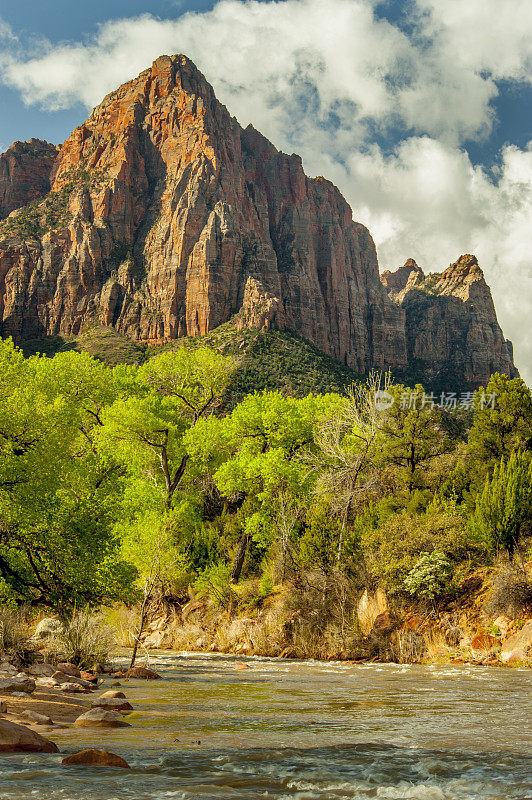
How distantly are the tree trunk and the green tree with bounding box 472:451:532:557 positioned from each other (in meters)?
11.4

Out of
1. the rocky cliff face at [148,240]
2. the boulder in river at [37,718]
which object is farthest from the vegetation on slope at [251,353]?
the boulder in river at [37,718]

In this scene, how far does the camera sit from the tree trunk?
29.9m

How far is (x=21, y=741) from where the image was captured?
679 centimetres

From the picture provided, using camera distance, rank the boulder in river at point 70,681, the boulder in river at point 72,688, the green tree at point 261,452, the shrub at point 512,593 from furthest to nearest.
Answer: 1. the green tree at point 261,452
2. the shrub at point 512,593
3. the boulder in river at point 70,681
4. the boulder in river at point 72,688

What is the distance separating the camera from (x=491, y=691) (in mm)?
13359

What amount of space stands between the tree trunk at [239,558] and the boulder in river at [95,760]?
23.8 meters

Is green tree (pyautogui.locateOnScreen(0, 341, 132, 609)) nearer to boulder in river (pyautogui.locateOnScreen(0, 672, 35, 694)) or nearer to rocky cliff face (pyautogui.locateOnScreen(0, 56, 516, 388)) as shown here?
boulder in river (pyautogui.locateOnScreen(0, 672, 35, 694))

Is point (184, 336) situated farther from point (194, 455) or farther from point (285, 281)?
point (194, 455)

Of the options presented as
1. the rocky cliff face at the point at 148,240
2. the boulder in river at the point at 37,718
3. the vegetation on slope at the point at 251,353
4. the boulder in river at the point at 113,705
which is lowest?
the boulder in river at the point at 113,705

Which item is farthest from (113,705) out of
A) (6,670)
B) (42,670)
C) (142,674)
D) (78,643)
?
(78,643)

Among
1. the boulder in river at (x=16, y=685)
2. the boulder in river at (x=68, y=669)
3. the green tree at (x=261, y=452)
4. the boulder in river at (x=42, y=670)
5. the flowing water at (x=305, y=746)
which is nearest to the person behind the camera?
the flowing water at (x=305, y=746)

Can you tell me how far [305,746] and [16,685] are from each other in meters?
5.28

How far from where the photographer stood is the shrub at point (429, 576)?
2152 centimetres

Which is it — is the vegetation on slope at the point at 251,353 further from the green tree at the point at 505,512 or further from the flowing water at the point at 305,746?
the flowing water at the point at 305,746
